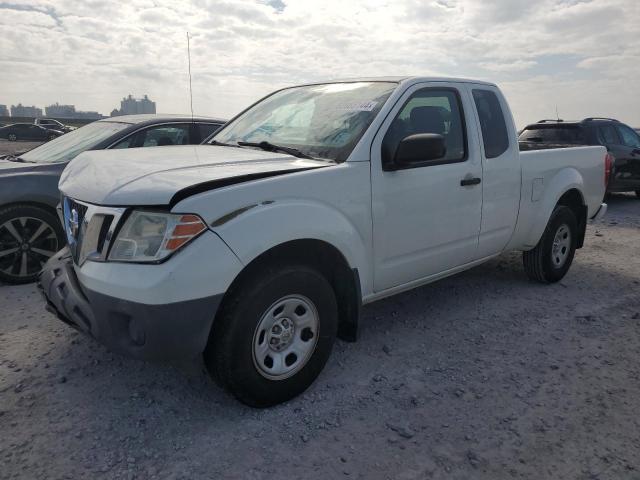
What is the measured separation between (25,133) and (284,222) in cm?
3514

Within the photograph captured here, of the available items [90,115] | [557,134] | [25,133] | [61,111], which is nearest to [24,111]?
[61,111]

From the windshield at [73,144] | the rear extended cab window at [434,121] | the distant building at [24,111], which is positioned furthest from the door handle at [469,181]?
the distant building at [24,111]

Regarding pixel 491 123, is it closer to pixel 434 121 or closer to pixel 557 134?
pixel 434 121

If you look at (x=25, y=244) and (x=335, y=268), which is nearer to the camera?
(x=335, y=268)

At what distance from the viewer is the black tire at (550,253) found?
16.4ft

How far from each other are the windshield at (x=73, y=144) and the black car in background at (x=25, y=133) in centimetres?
2995

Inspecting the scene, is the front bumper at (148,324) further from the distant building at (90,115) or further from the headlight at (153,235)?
the distant building at (90,115)

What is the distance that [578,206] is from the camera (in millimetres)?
5395

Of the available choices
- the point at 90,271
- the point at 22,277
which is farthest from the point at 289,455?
the point at 22,277

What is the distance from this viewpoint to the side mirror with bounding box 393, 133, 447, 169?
3150 mm

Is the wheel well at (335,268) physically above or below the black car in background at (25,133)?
below

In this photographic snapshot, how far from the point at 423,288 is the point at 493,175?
1384 mm

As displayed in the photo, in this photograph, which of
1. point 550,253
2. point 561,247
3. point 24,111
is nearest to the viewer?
point 550,253

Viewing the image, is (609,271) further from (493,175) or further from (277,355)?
(277,355)
